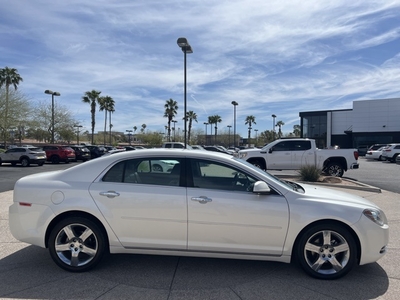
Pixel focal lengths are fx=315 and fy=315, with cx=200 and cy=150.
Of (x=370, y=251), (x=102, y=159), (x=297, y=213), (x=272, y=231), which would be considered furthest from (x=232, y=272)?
(x=102, y=159)

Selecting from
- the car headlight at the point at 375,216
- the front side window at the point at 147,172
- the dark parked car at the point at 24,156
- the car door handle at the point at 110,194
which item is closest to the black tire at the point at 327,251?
the car headlight at the point at 375,216

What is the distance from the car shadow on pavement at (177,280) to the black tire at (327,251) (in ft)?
0.41

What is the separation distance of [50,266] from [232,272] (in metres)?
2.42

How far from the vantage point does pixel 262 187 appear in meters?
3.81

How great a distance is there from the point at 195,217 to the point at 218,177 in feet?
2.01

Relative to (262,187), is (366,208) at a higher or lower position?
lower

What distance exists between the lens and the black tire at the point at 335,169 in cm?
1430

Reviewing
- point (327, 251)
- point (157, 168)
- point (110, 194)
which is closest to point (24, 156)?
point (110, 194)

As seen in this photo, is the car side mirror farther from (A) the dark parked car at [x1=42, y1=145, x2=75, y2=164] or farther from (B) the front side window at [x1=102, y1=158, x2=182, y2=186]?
(A) the dark parked car at [x1=42, y1=145, x2=75, y2=164]

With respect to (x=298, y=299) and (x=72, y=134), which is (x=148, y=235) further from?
(x=72, y=134)

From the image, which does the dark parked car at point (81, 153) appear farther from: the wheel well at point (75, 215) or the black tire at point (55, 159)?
the wheel well at point (75, 215)

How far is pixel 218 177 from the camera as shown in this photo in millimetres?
4125

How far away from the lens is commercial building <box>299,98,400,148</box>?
47.2m

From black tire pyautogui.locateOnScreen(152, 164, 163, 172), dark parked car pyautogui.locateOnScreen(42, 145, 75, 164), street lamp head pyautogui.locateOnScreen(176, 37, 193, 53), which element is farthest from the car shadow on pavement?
dark parked car pyautogui.locateOnScreen(42, 145, 75, 164)
